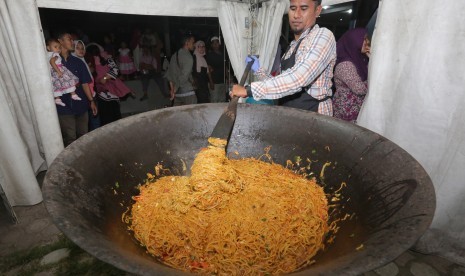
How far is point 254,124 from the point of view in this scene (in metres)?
2.62

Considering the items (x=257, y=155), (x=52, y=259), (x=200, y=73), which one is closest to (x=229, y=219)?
(x=257, y=155)

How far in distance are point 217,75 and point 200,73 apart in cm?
61

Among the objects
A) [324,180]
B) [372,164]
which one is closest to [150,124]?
[324,180]

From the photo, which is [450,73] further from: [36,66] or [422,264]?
[36,66]

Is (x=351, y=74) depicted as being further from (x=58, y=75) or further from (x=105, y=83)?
(x=105, y=83)

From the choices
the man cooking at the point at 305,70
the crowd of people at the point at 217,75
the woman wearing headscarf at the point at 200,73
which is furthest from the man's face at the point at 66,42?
the man cooking at the point at 305,70

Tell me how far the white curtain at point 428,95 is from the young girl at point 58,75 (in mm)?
4285

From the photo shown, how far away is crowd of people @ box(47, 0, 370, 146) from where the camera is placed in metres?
2.46

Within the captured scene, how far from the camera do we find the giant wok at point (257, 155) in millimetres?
1199

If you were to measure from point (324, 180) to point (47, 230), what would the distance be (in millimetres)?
3356

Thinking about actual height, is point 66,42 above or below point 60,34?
below

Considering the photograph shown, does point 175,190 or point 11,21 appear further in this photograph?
point 11,21

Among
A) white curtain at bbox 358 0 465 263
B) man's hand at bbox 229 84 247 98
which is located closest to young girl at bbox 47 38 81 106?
man's hand at bbox 229 84 247 98

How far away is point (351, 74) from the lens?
2.96m
